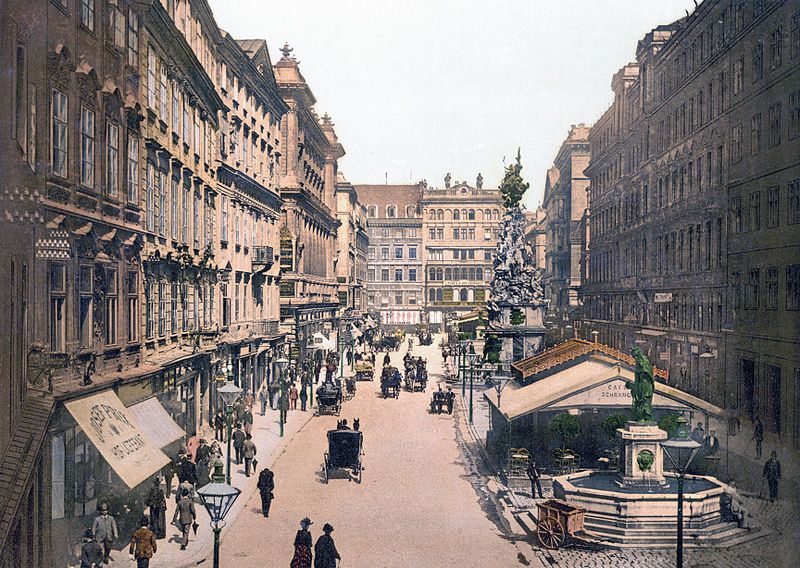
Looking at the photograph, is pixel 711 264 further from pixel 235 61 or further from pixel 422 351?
pixel 422 351

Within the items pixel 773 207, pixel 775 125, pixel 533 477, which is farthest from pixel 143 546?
pixel 775 125

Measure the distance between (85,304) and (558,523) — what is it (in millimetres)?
10888

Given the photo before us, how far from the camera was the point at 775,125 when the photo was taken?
17.7 m

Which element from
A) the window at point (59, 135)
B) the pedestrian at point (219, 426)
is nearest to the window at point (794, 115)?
the window at point (59, 135)

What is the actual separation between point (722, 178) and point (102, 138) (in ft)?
47.7

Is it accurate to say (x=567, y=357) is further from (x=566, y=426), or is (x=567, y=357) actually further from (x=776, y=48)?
(x=776, y=48)

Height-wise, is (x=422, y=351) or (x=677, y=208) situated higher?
A: (x=677, y=208)

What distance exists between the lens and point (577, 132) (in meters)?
26.8

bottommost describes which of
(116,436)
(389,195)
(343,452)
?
(343,452)

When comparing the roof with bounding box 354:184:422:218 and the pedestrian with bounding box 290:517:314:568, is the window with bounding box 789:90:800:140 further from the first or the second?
the roof with bounding box 354:184:422:218

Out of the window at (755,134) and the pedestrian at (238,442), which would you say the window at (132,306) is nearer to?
the pedestrian at (238,442)

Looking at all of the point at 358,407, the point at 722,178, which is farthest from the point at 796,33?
the point at 358,407

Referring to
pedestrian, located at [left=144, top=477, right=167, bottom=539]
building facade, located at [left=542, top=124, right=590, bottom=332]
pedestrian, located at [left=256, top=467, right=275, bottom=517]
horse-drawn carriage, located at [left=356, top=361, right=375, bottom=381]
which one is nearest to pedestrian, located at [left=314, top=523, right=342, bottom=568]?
pedestrian, located at [left=144, top=477, right=167, bottom=539]

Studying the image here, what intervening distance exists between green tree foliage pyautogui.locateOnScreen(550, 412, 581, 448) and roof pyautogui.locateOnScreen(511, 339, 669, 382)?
2.45 meters
